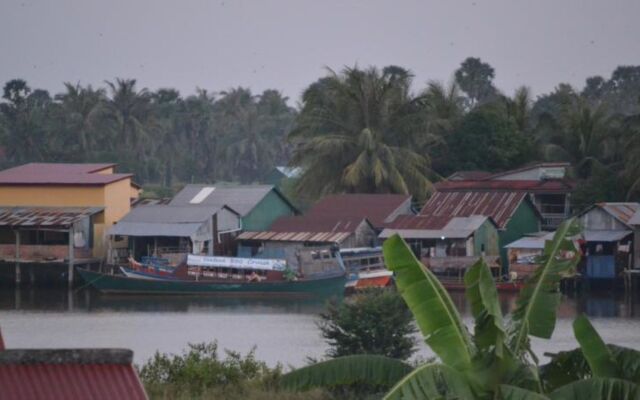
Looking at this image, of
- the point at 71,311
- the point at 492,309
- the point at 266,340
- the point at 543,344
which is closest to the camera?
the point at 492,309

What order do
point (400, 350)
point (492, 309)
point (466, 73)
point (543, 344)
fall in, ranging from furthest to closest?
point (466, 73)
point (543, 344)
point (400, 350)
point (492, 309)

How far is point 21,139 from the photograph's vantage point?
241ft

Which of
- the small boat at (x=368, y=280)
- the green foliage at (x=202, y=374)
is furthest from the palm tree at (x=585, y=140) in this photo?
the green foliage at (x=202, y=374)

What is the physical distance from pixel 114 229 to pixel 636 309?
1775cm

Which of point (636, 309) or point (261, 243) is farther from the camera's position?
point (261, 243)

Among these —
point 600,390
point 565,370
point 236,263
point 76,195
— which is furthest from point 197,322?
point 600,390

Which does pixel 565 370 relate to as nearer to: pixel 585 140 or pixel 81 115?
pixel 585 140

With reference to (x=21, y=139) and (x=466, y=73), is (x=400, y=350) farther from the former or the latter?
(x=466, y=73)

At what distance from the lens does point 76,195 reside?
1879 inches

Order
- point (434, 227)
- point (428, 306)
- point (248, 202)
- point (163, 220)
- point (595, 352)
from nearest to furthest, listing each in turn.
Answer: point (428, 306)
point (595, 352)
point (434, 227)
point (163, 220)
point (248, 202)

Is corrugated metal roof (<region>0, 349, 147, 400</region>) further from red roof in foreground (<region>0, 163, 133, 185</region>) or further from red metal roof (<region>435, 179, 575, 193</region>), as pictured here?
red metal roof (<region>435, 179, 575, 193</region>)

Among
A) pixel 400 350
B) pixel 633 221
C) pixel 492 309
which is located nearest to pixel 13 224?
pixel 633 221

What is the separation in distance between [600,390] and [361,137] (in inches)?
1580

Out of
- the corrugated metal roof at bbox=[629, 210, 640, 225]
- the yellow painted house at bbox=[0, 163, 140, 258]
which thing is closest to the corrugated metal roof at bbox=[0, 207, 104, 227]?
the yellow painted house at bbox=[0, 163, 140, 258]
